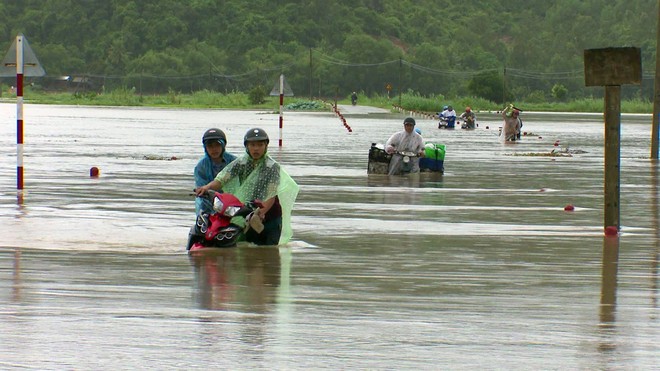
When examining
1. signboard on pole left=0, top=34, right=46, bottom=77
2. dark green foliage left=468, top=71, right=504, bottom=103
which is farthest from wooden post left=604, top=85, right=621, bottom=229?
dark green foliage left=468, top=71, right=504, bottom=103

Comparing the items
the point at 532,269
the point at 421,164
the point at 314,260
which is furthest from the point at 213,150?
the point at 421,164

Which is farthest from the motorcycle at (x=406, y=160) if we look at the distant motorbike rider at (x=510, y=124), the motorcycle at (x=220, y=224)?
the distant motorbike rider at (x=510, y=124)

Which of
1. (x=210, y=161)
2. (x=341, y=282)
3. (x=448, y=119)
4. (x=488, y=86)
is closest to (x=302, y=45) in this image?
(x=488, y=86)

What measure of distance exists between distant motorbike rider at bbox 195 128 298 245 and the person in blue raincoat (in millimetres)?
327

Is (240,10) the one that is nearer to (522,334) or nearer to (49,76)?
(49,76)

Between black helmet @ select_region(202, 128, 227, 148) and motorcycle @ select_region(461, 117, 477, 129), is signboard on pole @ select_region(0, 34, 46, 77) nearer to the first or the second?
black helmet @ select_region(202, 128, 227, 148)

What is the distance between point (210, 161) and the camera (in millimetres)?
13617

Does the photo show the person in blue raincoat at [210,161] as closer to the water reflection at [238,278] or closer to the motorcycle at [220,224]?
the motorcycle at [220,224]

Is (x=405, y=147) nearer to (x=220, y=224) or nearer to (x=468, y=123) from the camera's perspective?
(x=220, y=224)

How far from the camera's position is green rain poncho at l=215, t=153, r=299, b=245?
13.2 m

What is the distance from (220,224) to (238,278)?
2030 mm

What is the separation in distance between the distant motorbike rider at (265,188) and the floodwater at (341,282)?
0.29 meters

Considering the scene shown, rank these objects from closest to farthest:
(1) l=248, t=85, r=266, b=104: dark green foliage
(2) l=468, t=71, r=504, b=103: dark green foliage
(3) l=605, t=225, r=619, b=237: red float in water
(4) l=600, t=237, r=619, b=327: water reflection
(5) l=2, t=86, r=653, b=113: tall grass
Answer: (4) l=600, t=237, r=619, b=327: water reflection, (3) l=605, t=225, r=619, b=237: red float in water, (5) l=2, t=86, r=653, b=113: tall grass, (1) l=248, t=85, r=266, b=104: dark green foliage, (2) l=468, t=71, r=504, b=103: dark green foliage

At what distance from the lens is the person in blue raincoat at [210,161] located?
44.2 feet
